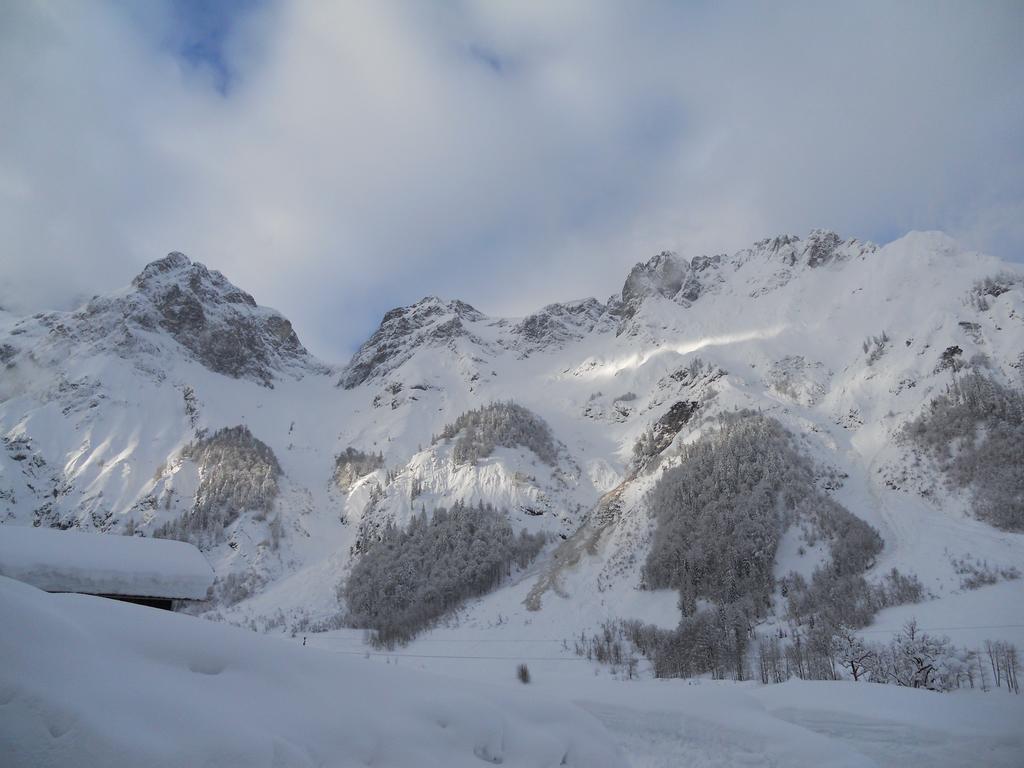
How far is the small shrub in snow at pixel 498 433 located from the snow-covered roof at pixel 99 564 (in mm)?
82218

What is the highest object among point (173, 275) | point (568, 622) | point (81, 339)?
point (173, 275)

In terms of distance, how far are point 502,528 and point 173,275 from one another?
543 feet

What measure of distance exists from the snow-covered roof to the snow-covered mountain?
2032 inches

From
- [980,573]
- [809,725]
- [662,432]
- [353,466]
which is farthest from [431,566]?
[809,725]

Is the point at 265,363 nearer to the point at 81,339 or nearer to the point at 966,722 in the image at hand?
the point at 81,339

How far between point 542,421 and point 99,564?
10483 cm

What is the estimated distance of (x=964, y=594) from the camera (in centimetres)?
4675

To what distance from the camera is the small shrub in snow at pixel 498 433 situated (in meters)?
105

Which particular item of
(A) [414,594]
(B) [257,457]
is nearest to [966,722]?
(A) [414,594]

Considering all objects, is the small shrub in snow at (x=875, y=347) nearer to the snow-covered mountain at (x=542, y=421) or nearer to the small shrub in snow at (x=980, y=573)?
the snow-covered mountain at (x=542, y=421)

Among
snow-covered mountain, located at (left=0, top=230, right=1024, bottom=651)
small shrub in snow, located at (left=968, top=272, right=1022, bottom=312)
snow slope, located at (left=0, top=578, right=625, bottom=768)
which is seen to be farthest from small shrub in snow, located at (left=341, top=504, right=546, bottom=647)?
small shrub in snow, located at (left=968, top=272, right=1022, bottom=312)

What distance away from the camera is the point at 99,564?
17891 mm

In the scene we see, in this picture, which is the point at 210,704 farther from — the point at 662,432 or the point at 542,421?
the point at 542,421

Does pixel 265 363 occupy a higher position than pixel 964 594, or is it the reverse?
pixel 265 363
